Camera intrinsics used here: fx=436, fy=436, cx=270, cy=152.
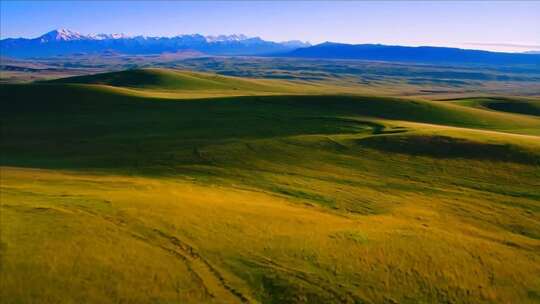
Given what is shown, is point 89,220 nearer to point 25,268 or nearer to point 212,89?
point 25,268

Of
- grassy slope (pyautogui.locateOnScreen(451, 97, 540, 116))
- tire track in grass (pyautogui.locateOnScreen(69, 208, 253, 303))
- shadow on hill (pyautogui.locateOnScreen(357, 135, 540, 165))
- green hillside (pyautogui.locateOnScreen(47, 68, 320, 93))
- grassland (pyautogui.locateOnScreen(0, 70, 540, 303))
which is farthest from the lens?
green hillside (pyautogui.locateOnScreen(47, 68, 320, 93))

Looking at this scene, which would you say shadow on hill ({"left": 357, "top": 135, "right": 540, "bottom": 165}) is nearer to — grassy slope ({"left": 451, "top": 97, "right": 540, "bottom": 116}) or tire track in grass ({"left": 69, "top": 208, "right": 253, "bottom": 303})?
tire track in grass ({"left": 69, "top": 208, "right": 253, "bottom": 303})

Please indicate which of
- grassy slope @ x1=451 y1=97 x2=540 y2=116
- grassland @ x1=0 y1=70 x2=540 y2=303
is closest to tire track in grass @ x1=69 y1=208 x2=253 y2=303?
grassland @ x1=0 y1=70 x2=540 y2=303

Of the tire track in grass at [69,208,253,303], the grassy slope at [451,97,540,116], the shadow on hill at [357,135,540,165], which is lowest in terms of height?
the tire track in grass at [69,208,253,303]

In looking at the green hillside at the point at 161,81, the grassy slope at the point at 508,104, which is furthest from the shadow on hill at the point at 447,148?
the green hillside at the point at 161,81

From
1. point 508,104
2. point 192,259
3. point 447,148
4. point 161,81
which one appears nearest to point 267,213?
point 192,259

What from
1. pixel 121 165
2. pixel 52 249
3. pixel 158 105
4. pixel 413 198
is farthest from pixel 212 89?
pixel 52 249

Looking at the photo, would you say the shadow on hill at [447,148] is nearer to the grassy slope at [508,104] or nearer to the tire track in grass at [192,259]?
the tire track in grass at [192,259]

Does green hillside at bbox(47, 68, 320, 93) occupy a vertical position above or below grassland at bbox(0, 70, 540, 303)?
above
